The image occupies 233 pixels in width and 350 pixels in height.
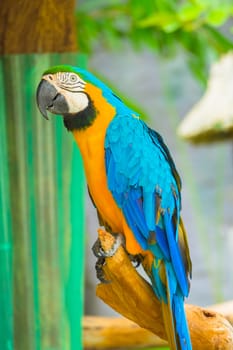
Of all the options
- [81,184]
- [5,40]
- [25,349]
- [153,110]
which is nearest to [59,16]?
[5,40]

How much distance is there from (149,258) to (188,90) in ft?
3.89

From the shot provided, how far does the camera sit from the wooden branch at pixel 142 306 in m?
0.66

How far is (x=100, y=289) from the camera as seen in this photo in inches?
27.2

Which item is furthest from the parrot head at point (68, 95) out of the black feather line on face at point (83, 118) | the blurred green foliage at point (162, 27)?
the blurred green foliage at point (162, 27)

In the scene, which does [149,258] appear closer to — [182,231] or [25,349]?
[182,231]

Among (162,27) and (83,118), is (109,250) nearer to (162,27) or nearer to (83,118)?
(83,118)

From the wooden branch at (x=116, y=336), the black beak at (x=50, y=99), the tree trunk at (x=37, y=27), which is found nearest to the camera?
the black beak at (x=50, y=99)

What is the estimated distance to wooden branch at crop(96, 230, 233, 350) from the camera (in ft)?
2.17

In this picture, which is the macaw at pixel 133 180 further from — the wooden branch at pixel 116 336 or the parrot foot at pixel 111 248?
the wooden branch at pixel 116 336

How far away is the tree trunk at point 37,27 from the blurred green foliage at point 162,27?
0.24 meters

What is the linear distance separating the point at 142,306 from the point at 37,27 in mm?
432

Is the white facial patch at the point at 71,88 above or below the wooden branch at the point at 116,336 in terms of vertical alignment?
above

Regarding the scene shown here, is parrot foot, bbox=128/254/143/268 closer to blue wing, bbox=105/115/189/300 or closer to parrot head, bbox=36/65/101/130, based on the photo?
blue wing, bbox=105/115/189/300

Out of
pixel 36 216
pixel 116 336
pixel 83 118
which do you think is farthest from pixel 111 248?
pixel 116 336
